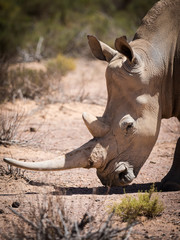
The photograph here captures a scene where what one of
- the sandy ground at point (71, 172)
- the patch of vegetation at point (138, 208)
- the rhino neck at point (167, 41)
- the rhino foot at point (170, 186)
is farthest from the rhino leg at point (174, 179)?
the patch of vegetation at point (138, 208)

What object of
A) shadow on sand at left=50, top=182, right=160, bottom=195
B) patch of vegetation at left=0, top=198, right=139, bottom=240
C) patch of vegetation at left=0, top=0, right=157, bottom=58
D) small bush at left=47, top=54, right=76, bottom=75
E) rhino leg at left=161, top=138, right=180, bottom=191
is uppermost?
patch of vegetation at left=0, top=0, right=157, bottom=58

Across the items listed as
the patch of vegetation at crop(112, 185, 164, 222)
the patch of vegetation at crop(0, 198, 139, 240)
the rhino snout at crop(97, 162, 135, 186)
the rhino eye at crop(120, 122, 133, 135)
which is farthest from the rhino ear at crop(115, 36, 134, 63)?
the patch of vegetation at crop(0, 198, 139, 240)

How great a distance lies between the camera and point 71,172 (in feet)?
18.8

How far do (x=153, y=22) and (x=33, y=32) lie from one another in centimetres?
1183

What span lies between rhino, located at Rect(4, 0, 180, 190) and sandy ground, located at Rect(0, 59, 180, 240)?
32cm

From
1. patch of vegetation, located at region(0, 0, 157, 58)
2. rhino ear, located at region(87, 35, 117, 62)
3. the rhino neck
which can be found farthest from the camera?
patch of vegetation, located at region(0, 0, 157, 58)

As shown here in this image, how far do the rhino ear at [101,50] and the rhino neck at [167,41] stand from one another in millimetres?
383

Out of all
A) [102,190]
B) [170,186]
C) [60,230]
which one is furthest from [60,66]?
[60,230]

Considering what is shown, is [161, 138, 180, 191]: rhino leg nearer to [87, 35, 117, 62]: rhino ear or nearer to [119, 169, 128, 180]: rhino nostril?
[119, 169, 128, 180]: rhino nostril

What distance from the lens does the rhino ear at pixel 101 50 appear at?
15.8 feet

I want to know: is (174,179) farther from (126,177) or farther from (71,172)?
(71,172)

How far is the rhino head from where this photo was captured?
4.36 meters

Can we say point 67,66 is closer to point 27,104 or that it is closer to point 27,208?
point 27,104

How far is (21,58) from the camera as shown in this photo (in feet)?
44.9
